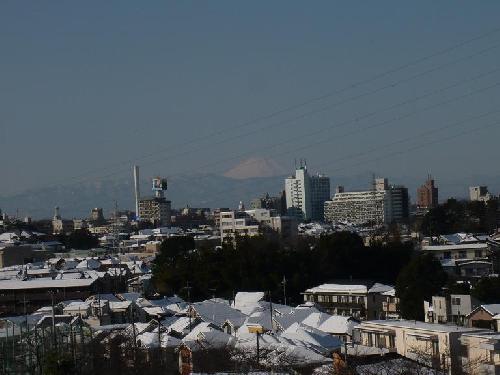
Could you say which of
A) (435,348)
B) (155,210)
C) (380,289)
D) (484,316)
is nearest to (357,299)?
(380,289)

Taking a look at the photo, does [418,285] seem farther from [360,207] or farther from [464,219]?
[360,207]

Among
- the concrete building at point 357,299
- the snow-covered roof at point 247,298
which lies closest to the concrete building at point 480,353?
the concrete building at point 357,299

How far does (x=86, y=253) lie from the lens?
60.4 metres

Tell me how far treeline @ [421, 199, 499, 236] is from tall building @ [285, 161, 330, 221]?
175ft

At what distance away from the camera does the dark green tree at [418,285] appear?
81.3 feet

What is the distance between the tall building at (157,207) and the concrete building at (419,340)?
7729 centimetres

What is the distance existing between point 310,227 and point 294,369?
61.5m

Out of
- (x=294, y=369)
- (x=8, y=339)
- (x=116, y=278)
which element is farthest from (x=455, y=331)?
(x=116, y=278)

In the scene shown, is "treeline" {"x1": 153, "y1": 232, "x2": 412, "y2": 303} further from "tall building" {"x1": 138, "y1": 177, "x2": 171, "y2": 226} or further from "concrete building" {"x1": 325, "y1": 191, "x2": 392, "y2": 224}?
"tall building" {"x1": 138, "y1": 177, "x2": 171, "y2": 226}

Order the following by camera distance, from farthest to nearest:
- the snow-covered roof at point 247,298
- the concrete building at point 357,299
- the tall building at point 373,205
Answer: the tall building at point 373,205
the concrete building at point 357,299
the snow-covered roof at point 247,298

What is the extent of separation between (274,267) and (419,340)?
50.1ft

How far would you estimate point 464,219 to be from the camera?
54.0m

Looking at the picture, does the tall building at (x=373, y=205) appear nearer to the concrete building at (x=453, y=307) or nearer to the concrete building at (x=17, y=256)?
the concrete building at (x=17, y=256)

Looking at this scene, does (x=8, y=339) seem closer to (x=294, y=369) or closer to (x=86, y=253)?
(x=294, y=369)
